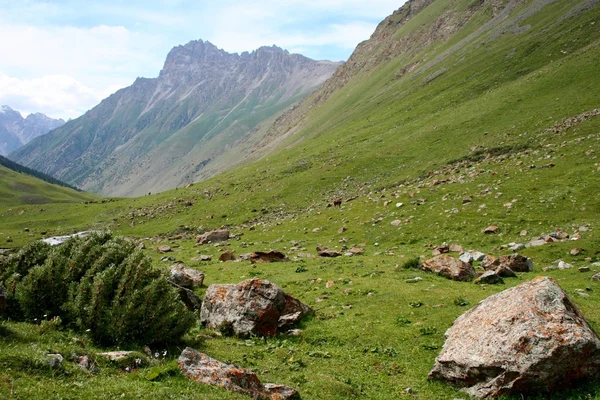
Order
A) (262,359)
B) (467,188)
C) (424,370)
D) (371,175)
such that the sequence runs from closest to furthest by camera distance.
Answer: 1. (424,370)
2. (262,359)
3. (467,188)
4. (371,175)

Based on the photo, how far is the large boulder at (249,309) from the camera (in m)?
17.0

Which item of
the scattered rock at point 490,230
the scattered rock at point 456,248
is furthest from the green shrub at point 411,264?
the scattered rock at point 490,230

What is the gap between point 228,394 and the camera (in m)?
9.95

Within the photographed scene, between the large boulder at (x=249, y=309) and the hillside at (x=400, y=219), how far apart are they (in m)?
0.85

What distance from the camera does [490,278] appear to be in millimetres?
21188

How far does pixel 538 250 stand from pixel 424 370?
1651 centimetres

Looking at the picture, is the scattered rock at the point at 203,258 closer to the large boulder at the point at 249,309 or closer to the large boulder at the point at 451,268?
the large boulder at the point at 249,309

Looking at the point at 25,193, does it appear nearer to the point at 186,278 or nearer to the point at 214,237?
the point at 214,237

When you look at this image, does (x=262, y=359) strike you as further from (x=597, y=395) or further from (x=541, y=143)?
(x=541, y=143)

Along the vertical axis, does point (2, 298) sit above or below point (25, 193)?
below

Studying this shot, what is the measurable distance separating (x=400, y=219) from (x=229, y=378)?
28.7m

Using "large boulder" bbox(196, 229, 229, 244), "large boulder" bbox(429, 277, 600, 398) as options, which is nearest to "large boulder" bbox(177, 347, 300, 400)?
"large boulder" bbox(429, 277, 600, 398)

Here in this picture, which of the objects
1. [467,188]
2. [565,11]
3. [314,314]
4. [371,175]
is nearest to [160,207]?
[371,175]

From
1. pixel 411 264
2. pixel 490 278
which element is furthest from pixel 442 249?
pixel 490 278
